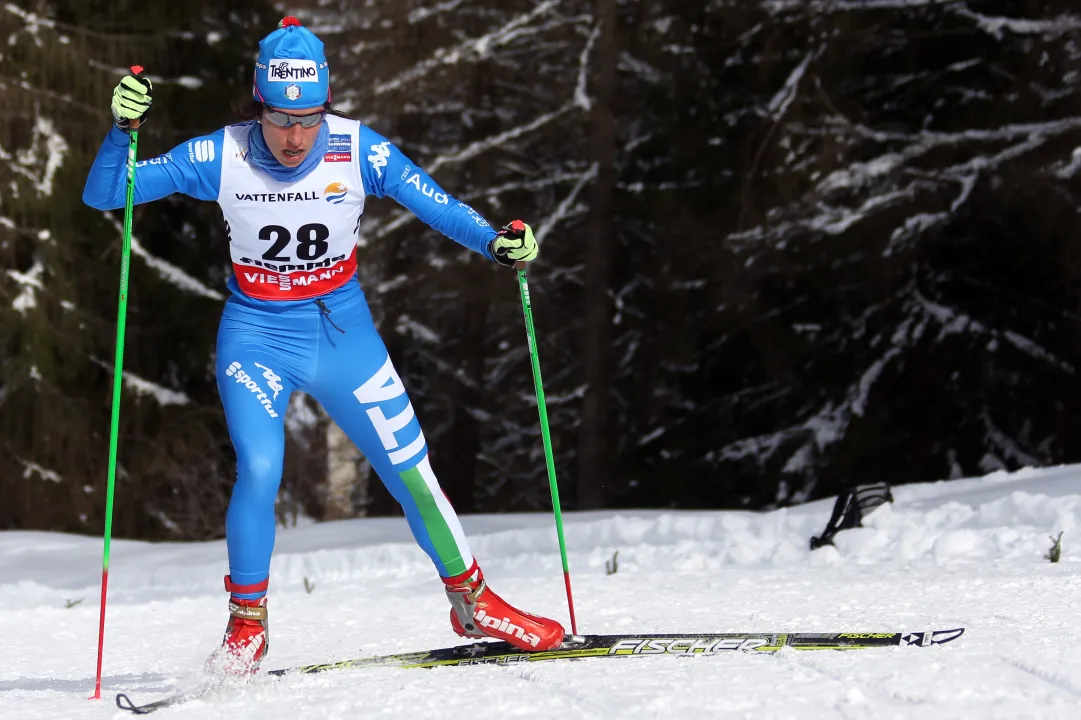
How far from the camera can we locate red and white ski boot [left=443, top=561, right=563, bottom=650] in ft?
15.3

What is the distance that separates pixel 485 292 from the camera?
16.1 meters

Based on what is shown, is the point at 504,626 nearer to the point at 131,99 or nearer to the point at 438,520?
the point at 438,520

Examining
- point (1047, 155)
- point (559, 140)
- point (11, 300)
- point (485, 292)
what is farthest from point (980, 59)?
point (11, 300)

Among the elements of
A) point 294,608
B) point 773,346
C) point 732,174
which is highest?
point 732,174

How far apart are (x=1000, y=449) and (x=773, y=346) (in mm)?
2675

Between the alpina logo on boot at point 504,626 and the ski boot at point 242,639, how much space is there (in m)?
0.74

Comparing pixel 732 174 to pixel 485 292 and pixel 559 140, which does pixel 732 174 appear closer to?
pixel 559 140

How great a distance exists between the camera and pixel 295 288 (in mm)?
4531

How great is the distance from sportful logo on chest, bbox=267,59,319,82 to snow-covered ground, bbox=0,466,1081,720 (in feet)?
6.34

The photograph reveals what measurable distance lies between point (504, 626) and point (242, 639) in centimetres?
90

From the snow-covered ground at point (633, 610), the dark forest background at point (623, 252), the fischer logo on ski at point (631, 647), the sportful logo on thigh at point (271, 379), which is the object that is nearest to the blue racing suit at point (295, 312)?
the sportful logo on thigh at point (271, 379)

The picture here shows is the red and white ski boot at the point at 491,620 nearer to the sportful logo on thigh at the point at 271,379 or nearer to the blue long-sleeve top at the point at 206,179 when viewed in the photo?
the sportful logo on thigh at the point at 271,379

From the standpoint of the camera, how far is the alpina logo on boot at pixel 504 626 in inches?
183

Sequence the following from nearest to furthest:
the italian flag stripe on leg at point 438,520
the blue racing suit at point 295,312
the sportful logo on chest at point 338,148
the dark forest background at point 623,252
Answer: the blue racing suit at point 295,312 < the sportful logo on chest at point 338,148 < the italian flag stripe on leg at point 438,520 < the dark forest background at point 623,252
